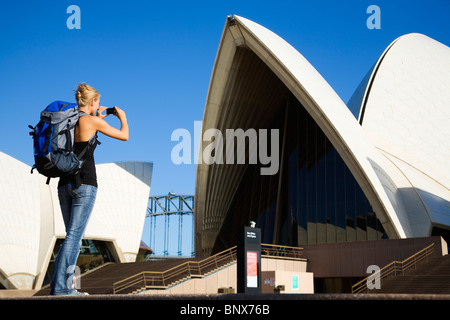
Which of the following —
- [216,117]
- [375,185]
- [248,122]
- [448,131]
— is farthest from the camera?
[448,131]

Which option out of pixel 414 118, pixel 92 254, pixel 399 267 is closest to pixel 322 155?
pixel 399 267

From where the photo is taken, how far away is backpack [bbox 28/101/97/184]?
4.27 meters

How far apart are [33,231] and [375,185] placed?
17962mm

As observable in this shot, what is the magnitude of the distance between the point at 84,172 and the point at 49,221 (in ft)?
85.7

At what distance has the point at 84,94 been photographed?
15.6 feet

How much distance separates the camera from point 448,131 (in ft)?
113

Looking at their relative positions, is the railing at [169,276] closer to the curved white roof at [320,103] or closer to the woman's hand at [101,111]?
the curved white roof at [320,103]

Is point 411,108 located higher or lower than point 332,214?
higher

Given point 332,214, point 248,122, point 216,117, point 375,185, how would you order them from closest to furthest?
1. point 375,185
2. point 332,214
3. point 216,117
4. point 248,122

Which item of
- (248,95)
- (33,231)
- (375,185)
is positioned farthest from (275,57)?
(33,231)

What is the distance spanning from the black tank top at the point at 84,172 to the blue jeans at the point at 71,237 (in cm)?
4

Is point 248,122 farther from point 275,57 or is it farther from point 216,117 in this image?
point 275,57
